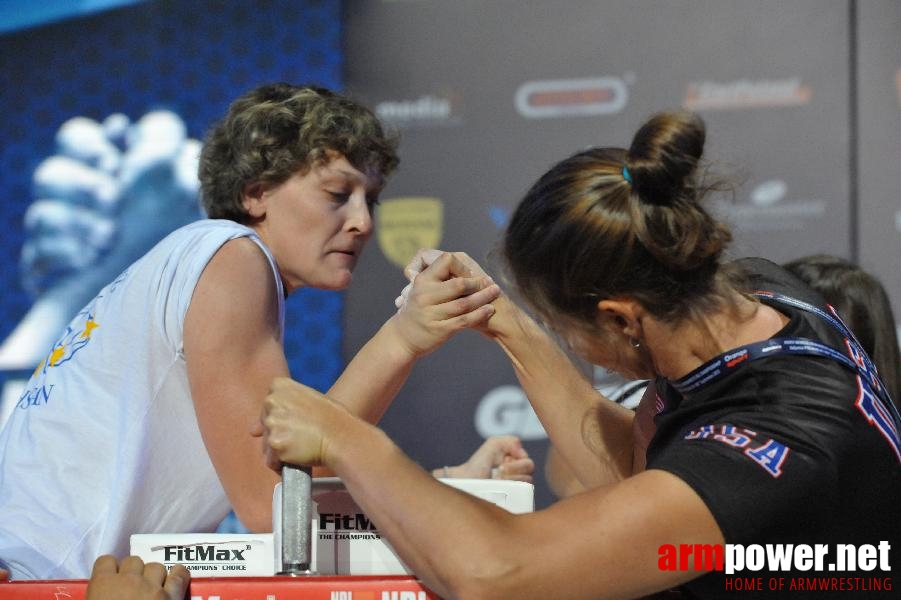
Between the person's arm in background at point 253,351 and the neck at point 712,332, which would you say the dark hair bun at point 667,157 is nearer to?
the neck at point 712,332

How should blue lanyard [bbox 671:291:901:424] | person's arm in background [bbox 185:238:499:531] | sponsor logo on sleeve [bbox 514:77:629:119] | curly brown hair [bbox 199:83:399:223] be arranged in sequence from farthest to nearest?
sponsor logo on sleeve [bbox 514:77:629:119]
curly brown hair [bbox 199:83:399:223]
person's arm in background [bbox 185:238:499:531]
blue lanyard [bbox 671:291:901:424]

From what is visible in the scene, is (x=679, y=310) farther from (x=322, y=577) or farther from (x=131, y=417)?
(x=131, y=417)

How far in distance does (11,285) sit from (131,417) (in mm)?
2898

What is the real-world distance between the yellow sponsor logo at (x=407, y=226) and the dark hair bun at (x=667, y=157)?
2.53 m

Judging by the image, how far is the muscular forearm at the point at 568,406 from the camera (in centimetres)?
173

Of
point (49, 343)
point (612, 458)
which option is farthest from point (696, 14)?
point (49, 343)

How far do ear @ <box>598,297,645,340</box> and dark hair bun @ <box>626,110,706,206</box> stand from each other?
5.3 inches

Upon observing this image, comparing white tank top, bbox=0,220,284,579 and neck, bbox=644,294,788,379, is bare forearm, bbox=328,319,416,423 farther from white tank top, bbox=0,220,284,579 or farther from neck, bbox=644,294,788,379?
neck, bbox=644,294,788,379

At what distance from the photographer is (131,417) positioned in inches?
62.0

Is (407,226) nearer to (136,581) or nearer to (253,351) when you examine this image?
(253,351)

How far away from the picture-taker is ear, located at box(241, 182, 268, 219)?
1.94m

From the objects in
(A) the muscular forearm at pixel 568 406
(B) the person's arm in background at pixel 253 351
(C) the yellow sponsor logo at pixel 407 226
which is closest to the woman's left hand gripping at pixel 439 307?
(B) the person's arm in background at pixel 253 351

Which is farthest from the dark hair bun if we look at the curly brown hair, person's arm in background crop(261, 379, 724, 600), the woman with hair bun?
the curly brown hair

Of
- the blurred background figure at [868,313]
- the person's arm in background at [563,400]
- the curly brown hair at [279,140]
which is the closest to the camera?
the person's arm in background at [563,400]
